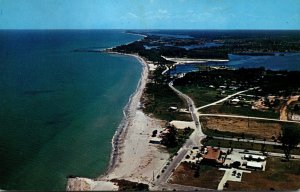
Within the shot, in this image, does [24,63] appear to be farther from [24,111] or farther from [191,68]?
[24,111]

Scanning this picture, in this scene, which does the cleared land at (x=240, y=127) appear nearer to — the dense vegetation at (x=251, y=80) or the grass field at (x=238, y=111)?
the grass field at (x=238, y=111)

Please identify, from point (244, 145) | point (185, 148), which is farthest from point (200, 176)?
point (244, 145)

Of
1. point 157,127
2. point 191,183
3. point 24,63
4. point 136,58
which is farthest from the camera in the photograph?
point 136,58

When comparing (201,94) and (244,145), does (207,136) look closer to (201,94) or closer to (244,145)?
(244,145)

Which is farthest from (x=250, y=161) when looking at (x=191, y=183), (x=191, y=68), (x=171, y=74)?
(x=191, y=68)

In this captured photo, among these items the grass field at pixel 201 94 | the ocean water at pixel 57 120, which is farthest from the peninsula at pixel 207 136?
the ocean water at pixel 57 120
